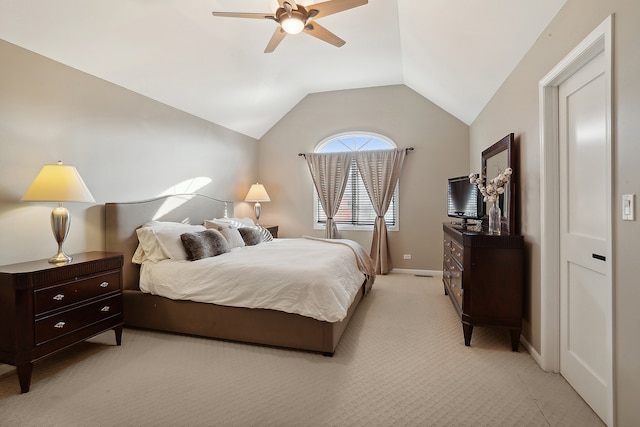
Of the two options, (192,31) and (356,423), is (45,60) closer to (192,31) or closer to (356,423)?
(192,31)

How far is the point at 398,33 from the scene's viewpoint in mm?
3803

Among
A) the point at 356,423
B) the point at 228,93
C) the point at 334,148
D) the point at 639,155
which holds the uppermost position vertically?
the point at 228,93

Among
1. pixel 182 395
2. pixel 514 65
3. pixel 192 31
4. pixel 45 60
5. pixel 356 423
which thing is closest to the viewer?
pixel 356 423

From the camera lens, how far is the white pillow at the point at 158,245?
10.2 feet

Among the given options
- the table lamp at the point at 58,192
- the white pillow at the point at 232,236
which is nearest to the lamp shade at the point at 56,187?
the table lamp at the point at 58,192

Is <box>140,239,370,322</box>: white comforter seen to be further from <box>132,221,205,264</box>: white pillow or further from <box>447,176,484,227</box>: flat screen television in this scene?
<box>447,176,484,227</box>: flat screen television

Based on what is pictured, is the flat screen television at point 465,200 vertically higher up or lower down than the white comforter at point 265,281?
higher up

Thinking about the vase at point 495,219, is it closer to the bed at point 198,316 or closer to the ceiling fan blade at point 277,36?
the bed at point 198,316

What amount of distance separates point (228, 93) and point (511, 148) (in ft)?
12.1

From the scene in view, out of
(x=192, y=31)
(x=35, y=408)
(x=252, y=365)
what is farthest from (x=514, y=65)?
(x=35, y=408)

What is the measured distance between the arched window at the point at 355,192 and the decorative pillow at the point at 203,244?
112 inches

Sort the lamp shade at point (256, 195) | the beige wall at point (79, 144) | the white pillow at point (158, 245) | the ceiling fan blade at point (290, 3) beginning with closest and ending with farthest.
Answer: the ceiling fan blade at point (290, 3)
the beige wall at point (79, 144)
the white pillow at point (158, 245)
the lamp shade at point (256, 195)

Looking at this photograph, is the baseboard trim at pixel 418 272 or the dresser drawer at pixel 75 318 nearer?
the dresser drawer at pixel 75 318

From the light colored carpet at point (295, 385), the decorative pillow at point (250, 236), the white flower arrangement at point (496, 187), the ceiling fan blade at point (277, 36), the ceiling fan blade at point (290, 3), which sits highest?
the ceiling fan blade at point (277, 36)
